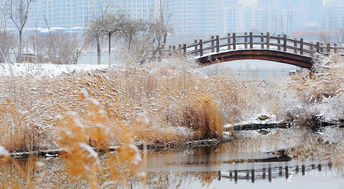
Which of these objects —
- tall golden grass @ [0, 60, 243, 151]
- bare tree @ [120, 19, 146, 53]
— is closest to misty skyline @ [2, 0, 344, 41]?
bare tree @ [120, 19, 146, 53]

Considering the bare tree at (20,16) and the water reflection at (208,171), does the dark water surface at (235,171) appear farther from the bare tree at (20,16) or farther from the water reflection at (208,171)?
the bare tree at (20,16)

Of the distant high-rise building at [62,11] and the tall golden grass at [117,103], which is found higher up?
the distant high-rise building at [62,11]

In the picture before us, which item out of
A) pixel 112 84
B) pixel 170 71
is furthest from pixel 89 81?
pixel 170 71

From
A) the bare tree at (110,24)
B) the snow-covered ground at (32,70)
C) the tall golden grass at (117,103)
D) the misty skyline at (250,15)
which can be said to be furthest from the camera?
the misty skyline at (250,15)

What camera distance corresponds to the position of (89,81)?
1510 centimetres

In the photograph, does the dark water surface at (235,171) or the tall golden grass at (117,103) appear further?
the tall golden grass at (117,103)

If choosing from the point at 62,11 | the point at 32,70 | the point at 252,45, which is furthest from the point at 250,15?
the point at 32,70

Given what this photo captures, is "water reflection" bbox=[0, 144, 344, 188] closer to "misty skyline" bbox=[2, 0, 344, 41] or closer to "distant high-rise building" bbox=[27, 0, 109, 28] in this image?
"distant high-rise building" bbox=[27, 0, 109, 28]

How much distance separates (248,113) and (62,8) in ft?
275

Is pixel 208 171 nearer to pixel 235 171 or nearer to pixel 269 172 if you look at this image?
pixel 235 171

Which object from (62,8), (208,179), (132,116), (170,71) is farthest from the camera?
(62,8)

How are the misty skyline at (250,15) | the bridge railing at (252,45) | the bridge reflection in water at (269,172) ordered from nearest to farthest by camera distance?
the bridge reflection in water at (269,172) → the bridge railing at (252,45) → the misty skyline at (250,15)

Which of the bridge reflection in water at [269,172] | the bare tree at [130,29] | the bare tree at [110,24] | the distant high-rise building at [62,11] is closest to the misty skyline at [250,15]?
the distant high-rise building at [62,11]

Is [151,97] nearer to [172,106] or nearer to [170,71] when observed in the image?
[172,106]
